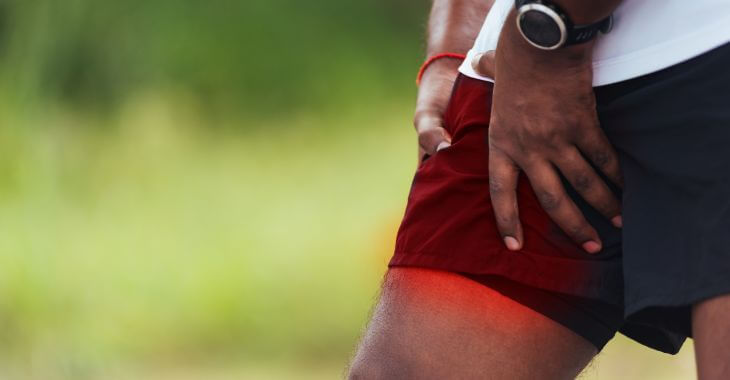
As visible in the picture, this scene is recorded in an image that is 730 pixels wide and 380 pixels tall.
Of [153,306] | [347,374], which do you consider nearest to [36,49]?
[153,306]

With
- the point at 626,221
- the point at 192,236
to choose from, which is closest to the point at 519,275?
the point at 626,221

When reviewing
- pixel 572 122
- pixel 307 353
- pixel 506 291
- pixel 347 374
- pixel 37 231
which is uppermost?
pixel 572 122

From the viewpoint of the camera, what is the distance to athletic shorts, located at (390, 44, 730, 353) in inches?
46.3

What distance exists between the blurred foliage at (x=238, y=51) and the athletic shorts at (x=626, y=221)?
488 centimetres

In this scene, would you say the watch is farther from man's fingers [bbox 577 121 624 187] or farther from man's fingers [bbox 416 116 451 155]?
man's fingers [bbox 416 116 451 155]

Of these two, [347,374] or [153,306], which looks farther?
[153,306]

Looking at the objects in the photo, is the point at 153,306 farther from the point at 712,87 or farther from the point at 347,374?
the point at 712,87

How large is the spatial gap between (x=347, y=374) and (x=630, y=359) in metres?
3.94

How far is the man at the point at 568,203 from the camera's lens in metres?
1.19

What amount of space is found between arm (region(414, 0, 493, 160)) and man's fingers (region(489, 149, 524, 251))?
0.87ft

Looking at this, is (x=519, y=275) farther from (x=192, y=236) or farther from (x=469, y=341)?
(x=192, y=236)

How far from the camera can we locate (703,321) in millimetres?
1155

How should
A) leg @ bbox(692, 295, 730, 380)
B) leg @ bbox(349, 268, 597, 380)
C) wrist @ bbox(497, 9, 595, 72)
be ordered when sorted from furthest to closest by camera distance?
leg @ bbox(349, 268, 597, 380) → wrist @ bbox(497, 9, 595, 72) → leg @ bbox(692, 295, 730, 380)

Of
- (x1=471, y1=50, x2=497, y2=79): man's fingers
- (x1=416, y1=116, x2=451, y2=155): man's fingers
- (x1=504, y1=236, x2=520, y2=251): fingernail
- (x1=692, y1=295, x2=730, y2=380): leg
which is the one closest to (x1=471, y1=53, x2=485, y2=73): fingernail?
(x1=471, y1=50, x2=497, y2=79): man's fingers
